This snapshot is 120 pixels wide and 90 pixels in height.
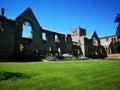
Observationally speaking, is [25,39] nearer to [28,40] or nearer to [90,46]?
[28,40]

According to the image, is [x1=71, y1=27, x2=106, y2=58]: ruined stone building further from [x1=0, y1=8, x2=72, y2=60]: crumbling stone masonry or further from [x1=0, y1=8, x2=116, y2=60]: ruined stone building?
[x1=0, y1=8, x2=72, y2=60]: crumbling stone masonry

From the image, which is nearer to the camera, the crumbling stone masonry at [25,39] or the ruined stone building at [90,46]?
the crumbling stone masonry at [25,39]

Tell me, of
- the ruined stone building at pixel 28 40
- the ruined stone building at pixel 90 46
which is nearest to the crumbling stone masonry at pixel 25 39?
the ruined stone building at pixel 28 40

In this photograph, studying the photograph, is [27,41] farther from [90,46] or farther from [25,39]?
[90,46]

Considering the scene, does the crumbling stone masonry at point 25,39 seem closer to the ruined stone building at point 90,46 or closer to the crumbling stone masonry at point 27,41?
the crumbling stone masonry at point 27,41

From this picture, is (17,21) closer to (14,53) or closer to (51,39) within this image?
(14,53)

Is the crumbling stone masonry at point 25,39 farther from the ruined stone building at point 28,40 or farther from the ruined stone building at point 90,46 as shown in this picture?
the ruined stone building at point 90,46

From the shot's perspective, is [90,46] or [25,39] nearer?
[25,39]

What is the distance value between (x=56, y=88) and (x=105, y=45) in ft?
188

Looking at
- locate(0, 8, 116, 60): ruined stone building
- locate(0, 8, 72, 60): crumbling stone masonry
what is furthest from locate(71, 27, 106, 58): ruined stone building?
locate(0, 8, 72, 60): crumbling stone masonry

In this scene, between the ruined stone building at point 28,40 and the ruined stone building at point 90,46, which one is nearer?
the ruined stone building at point 28,40

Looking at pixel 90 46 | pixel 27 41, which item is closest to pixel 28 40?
pixel 27 41

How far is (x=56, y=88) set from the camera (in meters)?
6.43

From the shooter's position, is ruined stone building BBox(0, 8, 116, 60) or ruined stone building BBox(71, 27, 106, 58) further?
ruined stone building BBox(71, 27, 106, 58)
